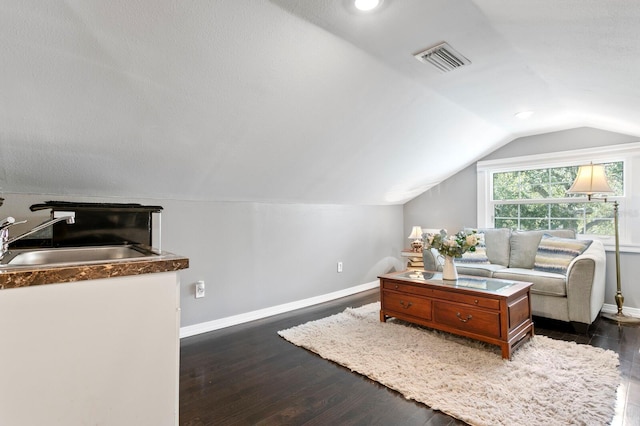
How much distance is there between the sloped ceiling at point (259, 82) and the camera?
155cm

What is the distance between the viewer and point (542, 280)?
10.4 ft

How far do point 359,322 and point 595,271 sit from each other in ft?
6.96

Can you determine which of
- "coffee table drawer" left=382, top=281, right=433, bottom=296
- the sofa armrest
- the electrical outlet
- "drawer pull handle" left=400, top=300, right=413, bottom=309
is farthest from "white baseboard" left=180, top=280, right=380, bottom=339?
the sofa armrest

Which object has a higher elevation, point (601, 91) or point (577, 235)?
point (601, 91)

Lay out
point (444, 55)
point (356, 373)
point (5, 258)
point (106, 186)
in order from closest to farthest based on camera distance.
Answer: point (5, 258) < point (444, 55) < point (356, 373) < point (106, 186)

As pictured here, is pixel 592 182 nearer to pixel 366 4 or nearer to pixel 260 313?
pixel 366 4

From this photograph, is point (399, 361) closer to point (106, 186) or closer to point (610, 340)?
point (610, 340)

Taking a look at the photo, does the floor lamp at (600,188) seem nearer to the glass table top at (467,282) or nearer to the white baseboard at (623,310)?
the white baseboard at (623,310)

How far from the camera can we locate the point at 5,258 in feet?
5.06

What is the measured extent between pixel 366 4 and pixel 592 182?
306 cm

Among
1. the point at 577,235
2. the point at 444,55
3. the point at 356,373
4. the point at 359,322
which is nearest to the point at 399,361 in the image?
the point at 356,373

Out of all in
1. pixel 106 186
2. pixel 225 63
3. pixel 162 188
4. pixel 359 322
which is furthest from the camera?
pixel 359 322

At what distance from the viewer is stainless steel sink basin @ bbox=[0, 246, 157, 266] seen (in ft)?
5.72

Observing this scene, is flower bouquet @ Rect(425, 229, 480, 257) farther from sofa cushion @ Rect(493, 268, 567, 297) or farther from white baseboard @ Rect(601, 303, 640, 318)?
white baseboard @ Rect(601, 303, 640, 318)
